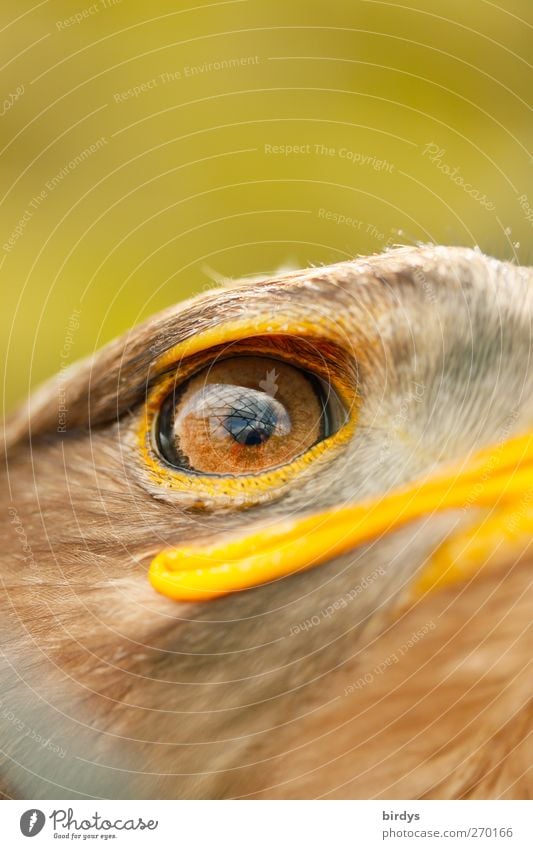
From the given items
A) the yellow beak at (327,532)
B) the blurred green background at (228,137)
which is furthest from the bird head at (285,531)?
the blurred green background at (228,137)

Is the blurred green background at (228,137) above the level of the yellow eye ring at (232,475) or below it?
above

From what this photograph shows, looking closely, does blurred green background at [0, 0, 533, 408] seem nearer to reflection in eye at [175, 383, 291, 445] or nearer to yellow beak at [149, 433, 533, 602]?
reflection in eye at [175, 383, 291, 445]

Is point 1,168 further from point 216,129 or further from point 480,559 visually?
point 480,559

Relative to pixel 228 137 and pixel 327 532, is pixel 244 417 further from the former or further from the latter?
pixel 228 137

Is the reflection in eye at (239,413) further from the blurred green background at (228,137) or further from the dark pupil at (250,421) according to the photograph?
the blurred green background at (228,137)

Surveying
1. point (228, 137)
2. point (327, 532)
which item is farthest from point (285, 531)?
point (228, 137)
